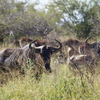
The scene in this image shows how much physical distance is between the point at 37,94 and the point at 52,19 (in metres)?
18.6

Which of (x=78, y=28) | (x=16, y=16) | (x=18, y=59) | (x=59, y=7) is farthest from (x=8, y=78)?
(x=59, y=7)

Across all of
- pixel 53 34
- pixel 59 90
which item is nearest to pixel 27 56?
pixel 59 90

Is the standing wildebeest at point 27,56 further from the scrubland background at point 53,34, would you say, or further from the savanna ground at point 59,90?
the savanna ground at point 59,90

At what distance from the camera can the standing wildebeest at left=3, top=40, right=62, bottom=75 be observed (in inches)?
309

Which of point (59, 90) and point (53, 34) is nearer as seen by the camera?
point (59, 90)

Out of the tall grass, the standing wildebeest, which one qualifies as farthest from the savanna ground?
the standing wildebeest

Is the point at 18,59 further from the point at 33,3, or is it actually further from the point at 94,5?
the point at 33,3

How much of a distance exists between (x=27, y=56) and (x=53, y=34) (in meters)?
6.12

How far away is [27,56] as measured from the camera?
810 cm

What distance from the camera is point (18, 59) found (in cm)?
788

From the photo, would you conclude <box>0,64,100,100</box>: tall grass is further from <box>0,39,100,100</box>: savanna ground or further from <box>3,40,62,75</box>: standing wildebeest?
<box>3,40,62,75</box>: standing wildebeest

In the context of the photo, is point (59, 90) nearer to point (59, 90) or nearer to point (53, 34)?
point (59, 90)

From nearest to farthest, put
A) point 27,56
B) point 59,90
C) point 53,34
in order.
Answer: point 59,90 < point 27,56 < point 53,34

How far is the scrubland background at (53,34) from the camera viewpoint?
513cm
